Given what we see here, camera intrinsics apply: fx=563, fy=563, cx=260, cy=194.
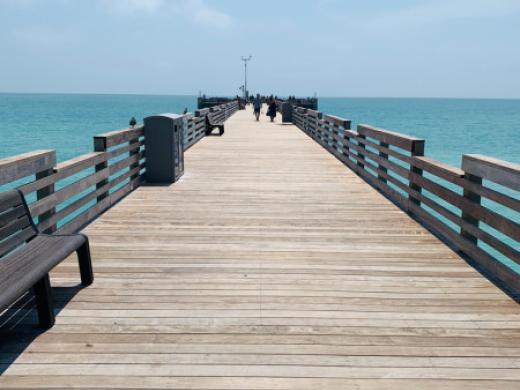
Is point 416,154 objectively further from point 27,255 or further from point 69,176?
point 27,255

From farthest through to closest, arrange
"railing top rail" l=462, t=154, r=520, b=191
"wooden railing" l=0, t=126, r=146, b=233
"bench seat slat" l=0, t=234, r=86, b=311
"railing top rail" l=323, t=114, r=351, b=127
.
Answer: "railing top rail" l=323, t=114, r=351, b=127 < "wooden railing" l=0, t=126, r=146, b=233 < "railing top rail" l=462, t=154, r=520, b=191 < "bench seat slat" l=0, t=234, r=86, b=311

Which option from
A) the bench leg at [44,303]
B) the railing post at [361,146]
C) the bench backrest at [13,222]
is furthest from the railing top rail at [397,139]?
the bench leg at [44,303]

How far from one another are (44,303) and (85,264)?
0.90 metres

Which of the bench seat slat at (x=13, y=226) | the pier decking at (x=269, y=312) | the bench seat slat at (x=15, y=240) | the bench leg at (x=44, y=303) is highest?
the bench seat slat at (x=13, y=226)

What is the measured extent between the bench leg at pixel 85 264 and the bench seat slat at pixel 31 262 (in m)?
0.17

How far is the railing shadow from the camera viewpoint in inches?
150

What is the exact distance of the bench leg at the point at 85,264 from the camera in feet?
16.1

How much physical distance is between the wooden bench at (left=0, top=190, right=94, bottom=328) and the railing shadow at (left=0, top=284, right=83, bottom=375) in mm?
135

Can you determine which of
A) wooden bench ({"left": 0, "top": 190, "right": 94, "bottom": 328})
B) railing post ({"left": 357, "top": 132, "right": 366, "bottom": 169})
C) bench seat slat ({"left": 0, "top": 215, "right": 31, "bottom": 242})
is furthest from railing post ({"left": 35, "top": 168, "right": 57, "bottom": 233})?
railing post ({"left": 357, "top": 132, "right": 366, "bottom": 169})

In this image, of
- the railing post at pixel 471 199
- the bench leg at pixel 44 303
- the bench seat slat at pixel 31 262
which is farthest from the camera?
the railing post at pixel 471 199

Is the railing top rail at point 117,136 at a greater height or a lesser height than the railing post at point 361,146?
greater

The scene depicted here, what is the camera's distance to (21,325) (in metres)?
4.23

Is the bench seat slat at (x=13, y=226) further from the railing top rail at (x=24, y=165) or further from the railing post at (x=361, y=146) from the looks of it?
the railing post at (x=361, y=146)

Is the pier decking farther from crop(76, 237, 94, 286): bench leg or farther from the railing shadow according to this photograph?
crop(76, 237, 94, 286): bench leg
